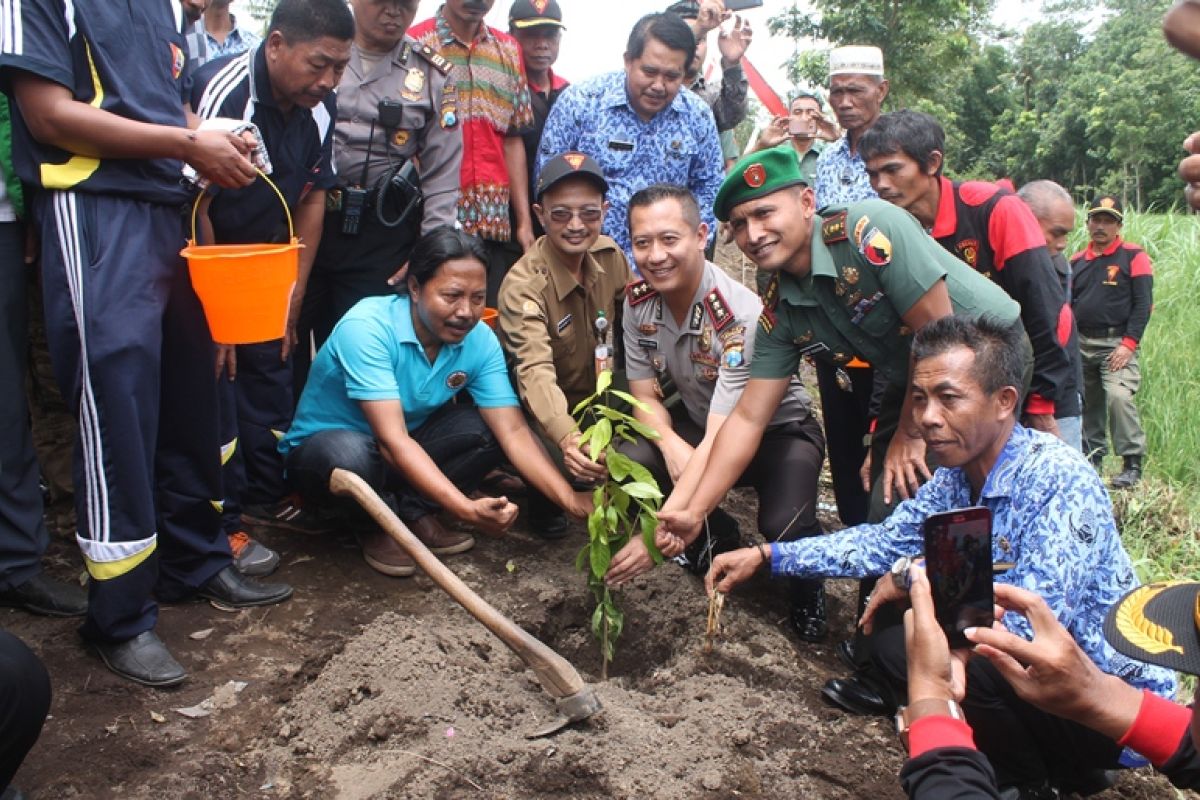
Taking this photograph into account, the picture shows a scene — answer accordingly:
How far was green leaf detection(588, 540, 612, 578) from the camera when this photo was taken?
312 centimetres

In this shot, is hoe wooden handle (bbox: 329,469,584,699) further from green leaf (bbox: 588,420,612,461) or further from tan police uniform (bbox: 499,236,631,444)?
tan police uniform (bbox: 499,236,631,444)

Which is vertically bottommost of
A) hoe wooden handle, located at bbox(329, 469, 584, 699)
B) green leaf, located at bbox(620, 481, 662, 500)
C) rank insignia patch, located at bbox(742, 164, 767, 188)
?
hoe wooden handle, located at bbox(329, 469, 584, 699)

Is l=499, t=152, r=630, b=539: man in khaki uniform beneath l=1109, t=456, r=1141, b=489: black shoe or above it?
above

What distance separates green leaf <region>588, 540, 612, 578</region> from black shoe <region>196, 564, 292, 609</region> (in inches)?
44.9

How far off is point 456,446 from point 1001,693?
2211 mm

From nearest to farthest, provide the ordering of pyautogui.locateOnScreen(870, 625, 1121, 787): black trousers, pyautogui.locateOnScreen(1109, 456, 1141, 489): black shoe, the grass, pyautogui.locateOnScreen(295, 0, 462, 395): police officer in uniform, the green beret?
pyautogui.locateOnScreen(870, 625, 1121, 787): black trousers
the green beret
pyautogui.locateOnScreen(295, 0, 462, 395): police officer in uniform
the grass
pyautogui.locateOnScreen(1109, 456, 1141, 489): black shoe

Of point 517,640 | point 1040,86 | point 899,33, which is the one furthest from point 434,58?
point 1040,86

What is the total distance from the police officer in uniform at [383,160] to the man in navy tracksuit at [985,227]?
5.82 feet

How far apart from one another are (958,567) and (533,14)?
3.76 meters

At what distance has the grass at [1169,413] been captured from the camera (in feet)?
17.4

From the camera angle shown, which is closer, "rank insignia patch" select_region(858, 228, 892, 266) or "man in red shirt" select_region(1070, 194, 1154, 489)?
"rank insignia patch" select_region(858, 228, 892, 266)

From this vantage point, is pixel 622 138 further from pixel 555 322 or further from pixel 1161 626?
pixel 1161 626

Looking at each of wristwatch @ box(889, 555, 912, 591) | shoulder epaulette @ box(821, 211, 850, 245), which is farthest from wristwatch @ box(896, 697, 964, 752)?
shoulder epaulette @ box(821, 211, 850, 245)

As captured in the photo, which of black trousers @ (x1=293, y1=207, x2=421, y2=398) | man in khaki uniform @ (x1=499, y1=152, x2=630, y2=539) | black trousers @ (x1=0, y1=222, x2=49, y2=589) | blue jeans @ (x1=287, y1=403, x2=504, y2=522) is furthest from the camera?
black trousers @ (x1=293, y1=207, x2=421, y2=398)
